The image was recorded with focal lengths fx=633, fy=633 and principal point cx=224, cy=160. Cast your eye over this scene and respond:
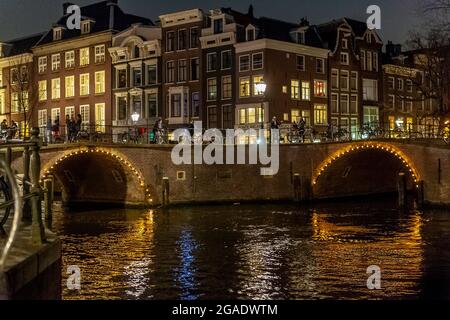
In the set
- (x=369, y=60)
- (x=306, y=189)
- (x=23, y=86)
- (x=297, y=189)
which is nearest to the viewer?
(x=297, y=189)

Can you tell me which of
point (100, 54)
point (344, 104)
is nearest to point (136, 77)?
point (100, 54)

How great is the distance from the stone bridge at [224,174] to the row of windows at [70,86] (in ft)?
53.3

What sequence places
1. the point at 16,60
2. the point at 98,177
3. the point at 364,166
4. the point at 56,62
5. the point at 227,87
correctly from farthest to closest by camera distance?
the point at 16,60 → the point at 56,62 → the point at 227,87 → the point at 364,166 → the point at 98,177

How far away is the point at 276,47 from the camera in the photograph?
1754 inches

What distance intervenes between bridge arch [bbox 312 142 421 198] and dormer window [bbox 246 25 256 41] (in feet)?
37.4

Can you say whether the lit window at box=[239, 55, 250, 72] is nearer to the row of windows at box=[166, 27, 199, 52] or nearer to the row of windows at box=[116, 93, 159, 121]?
the row of windows at box=[166, 27, 199, 52]

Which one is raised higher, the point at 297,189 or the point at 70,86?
the point at 70,86

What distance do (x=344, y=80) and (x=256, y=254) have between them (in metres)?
33.8

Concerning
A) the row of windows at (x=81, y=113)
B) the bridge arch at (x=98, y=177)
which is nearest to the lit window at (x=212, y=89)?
the row of windows at (x=81, y=113)

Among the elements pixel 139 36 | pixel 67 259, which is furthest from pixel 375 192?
pixel 67 259

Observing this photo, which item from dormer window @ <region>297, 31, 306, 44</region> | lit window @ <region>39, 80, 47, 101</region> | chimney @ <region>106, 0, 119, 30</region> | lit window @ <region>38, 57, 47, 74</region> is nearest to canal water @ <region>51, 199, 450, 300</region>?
dormer window @ <region>297, 31, 306, 44</region>

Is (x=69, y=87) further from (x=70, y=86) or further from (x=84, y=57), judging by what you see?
(x=84, y=57)

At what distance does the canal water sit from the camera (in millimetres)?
14148

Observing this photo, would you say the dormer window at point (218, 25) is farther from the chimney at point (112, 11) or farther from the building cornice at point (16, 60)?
the building cornice at point (16, 60)
